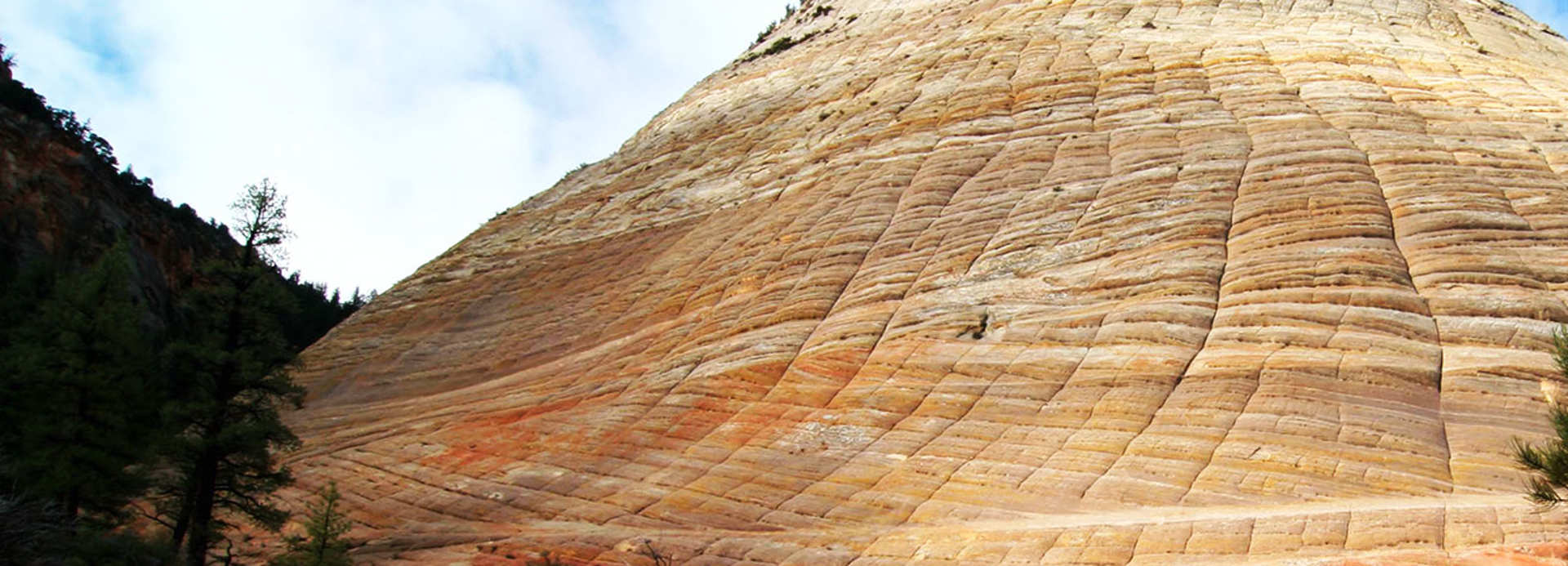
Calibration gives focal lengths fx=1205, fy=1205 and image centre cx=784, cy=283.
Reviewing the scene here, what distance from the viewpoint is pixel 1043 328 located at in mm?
19359

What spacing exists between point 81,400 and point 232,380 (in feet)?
15.9

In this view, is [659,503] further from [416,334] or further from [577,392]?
[416,334]

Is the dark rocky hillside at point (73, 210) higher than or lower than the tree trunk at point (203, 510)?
higher

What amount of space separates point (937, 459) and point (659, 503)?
4.11 metres

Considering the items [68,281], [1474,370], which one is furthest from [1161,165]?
[68,281]

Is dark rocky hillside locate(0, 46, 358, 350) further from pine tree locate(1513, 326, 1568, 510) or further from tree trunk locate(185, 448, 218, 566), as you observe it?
pine tree locate(1513, 326, 1568, 510)

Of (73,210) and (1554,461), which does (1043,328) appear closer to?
(1554,461)

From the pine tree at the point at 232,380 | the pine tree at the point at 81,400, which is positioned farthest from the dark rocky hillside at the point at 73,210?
the pine tree at the point at 232,380

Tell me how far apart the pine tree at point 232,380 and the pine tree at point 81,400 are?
2.03 metres

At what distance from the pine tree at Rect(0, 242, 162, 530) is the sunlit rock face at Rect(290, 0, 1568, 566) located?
11.3ft

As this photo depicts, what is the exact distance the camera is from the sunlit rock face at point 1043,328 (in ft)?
49.9

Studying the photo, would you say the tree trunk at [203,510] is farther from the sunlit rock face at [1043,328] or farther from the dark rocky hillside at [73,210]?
the dark rocky hillside at [73,210]

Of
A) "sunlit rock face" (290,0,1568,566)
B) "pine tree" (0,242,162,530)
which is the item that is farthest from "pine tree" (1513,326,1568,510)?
"pine tree" (0,242,162,530)

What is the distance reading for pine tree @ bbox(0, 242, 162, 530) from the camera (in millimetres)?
20781
